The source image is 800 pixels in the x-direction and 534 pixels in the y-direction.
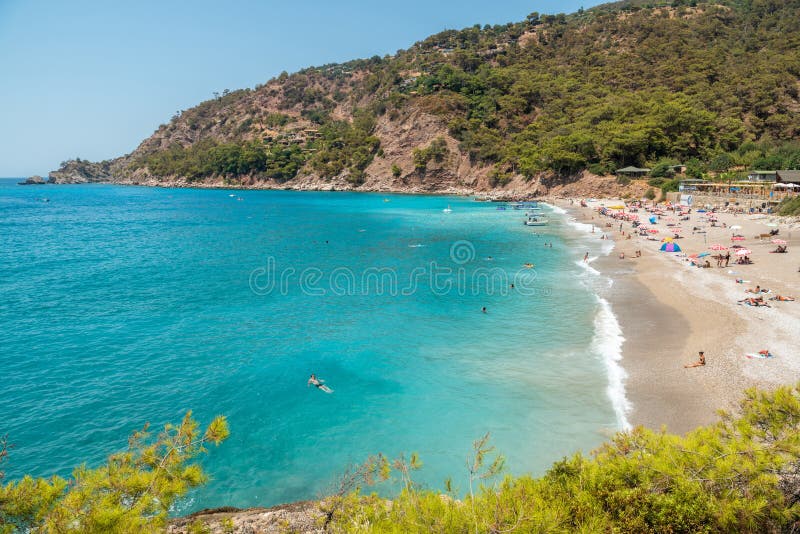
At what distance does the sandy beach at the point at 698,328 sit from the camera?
15547mm

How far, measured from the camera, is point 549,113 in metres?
111

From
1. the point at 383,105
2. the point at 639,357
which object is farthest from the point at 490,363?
the point at 383,105

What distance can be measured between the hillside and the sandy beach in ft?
154

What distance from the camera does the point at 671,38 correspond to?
117312mm

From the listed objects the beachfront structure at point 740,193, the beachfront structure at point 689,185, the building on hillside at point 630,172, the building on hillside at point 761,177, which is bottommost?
the beachfront structure at point 740,193

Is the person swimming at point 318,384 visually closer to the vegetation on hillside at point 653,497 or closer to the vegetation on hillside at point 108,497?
the vegetation on hillside at point 653,497

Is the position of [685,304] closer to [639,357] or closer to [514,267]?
[639,357]

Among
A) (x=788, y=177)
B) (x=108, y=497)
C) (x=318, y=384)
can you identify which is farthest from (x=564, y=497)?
(x=788, y=177)

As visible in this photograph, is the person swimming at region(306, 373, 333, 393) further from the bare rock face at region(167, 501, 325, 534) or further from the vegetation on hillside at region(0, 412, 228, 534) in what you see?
the vegetation on hillside at region(0, 412, 228, 534)

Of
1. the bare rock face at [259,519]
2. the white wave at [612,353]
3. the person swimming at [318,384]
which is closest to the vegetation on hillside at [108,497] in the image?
the bare rock face at [259,519]

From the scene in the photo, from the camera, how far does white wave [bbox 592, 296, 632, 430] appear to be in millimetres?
15336

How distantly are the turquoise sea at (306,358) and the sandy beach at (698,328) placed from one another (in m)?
1.33

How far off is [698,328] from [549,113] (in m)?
103

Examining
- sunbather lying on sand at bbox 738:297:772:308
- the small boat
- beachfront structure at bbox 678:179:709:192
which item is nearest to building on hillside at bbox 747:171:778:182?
beachfront structure at bbox 678:179:709:192
